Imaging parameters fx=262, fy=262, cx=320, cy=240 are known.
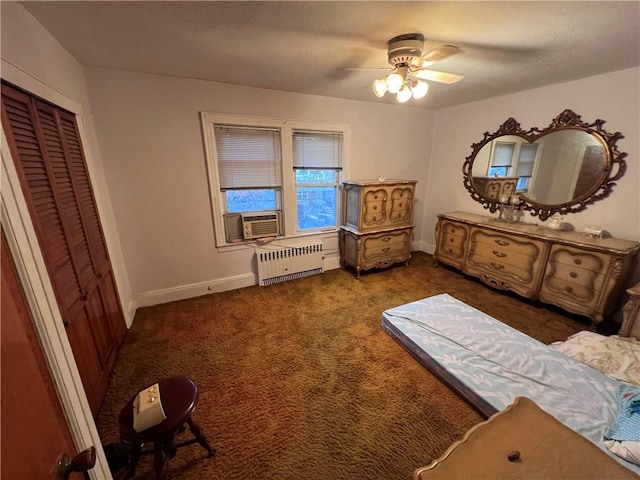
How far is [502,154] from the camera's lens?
3.41 m

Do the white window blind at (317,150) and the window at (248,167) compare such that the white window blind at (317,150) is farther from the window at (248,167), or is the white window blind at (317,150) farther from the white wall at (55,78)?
the white wall at (55,78)

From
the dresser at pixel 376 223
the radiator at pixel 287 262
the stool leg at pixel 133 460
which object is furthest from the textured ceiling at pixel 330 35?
the stool leg at pixel 133 460

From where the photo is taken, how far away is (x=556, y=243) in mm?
2650

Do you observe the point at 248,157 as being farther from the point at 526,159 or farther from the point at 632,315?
the point at 632,315

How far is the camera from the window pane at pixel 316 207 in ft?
11.6

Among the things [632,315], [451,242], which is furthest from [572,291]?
[451,242]

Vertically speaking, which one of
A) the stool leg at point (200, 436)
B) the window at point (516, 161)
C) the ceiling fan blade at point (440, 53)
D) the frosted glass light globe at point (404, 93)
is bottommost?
the stool leg at point (200, 436)

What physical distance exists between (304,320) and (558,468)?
2039mm

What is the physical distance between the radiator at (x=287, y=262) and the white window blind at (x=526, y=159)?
2684 mm

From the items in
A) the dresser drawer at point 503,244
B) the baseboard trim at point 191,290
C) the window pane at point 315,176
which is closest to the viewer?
the dresser drawer at point 503,244

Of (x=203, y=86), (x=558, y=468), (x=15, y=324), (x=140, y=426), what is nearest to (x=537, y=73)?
(x=558, y=468)

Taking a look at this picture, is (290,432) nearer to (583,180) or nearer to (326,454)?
(326,454)

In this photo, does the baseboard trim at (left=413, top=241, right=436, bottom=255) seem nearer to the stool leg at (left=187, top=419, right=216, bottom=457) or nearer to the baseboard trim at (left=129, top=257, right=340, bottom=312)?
the baseboard trim at (left=129, top=257, right=340, bottom=312)

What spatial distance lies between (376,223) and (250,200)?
1688mm
